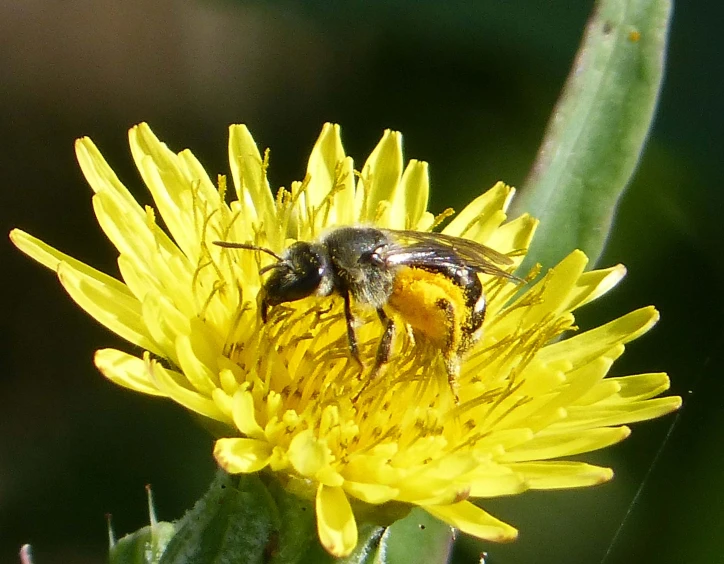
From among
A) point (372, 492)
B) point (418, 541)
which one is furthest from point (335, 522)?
point (418, 541)

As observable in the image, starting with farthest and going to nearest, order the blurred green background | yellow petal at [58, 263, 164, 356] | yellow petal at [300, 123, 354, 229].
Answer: the blurred green background, yellow petal at [300, 123, 354, 229], yellow petal at [58, 263, 164, 356]

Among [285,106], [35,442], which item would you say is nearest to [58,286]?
[35,442]

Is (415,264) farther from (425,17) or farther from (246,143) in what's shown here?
(425,17)

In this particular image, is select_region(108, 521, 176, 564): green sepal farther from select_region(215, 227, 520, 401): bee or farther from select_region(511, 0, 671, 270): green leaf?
select_region(511, 0, 671, 270): green leaf

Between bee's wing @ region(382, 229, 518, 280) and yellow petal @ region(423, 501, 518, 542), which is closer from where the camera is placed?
yellow petal @ region(423, 501, 518, 542)

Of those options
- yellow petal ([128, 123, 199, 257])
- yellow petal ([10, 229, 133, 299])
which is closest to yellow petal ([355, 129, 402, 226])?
yellow petal ([128, 123, 199, 257])

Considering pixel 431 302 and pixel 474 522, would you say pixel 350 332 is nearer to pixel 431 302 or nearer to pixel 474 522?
pixel 431 302

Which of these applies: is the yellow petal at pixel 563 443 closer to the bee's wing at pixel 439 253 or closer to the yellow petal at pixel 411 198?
the bee's wing at pixel 439 253
